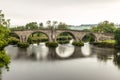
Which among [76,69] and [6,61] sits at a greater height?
[6,61]

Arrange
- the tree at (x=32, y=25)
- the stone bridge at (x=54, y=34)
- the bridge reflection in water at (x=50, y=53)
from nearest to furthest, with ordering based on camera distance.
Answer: the bridge reflection in water at (x=50, y=53), the stone bridge at (x=54, y=34), the tree at (x=32, y=25)

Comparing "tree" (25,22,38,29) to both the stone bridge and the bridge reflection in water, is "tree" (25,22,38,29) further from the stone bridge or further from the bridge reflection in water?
the bridge reflection in water

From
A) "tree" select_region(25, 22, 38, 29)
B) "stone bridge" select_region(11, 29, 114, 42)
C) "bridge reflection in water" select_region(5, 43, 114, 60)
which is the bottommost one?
"bridge reflection in water" select_region(5, 43, 114, 60)

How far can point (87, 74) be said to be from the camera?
42188mm

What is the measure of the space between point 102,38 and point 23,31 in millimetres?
39831

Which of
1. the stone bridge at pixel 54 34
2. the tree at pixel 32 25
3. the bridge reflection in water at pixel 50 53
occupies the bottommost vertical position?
the bridge reflection in water at pixel 50 53

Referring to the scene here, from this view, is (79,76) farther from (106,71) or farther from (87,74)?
(106,71)

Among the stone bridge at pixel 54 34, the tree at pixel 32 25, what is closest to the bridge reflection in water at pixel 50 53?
the stone bridge at pixel 54 34

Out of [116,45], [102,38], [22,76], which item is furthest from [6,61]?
[102,38]

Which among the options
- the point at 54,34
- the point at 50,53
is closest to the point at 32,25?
the point at 54,34

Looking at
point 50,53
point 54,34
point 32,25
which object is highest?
point 32,25

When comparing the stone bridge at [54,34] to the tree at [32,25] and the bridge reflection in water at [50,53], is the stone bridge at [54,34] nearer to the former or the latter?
the bridge reflection in water at [50,53]

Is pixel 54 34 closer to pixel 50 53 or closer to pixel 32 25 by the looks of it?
pixel 50 53

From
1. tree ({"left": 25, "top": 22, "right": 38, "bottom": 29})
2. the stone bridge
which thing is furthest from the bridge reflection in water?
tree ({"left": 25, "top": 22, "right": 38, "bottom": 29})
